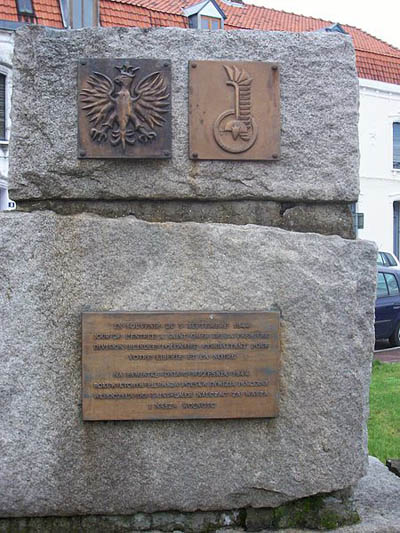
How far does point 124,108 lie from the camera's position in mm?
2748

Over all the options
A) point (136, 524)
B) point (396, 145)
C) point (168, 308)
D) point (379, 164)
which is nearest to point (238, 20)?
point (379, 164)

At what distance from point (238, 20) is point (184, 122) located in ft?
54.6

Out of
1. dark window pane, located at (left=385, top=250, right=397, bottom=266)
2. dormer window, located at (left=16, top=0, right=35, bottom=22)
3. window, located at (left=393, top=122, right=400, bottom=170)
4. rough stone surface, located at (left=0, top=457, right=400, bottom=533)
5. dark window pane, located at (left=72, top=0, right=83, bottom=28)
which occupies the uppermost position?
dormer window, located at (left=16, top=0, right=35, bottom=22)

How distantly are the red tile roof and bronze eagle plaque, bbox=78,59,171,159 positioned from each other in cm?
1157

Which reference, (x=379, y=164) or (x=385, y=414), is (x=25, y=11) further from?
(x=385, y=414)

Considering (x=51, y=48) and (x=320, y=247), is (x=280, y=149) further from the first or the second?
(x=51, y=48)

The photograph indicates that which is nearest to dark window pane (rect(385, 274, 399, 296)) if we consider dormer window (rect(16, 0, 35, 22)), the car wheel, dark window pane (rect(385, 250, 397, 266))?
the car wheel

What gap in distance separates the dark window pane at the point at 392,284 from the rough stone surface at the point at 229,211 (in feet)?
27.0

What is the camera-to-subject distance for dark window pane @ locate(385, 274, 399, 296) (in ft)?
35.3

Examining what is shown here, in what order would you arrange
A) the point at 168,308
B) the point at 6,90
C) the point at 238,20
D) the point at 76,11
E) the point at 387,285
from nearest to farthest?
the point at 168,308, the point at 76,11, the point at 387,285, the point at 6,90, the point at 238,20

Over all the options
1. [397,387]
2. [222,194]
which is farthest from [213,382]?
[397,387]

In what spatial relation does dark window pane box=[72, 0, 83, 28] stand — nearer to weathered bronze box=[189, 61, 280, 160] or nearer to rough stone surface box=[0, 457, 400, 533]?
weathered bronze box=[189, 61, 280, 160]

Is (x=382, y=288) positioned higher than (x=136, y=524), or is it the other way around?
(x=382, y=288)

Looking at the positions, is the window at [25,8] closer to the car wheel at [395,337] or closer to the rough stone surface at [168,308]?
the car wheel at [395,337]
